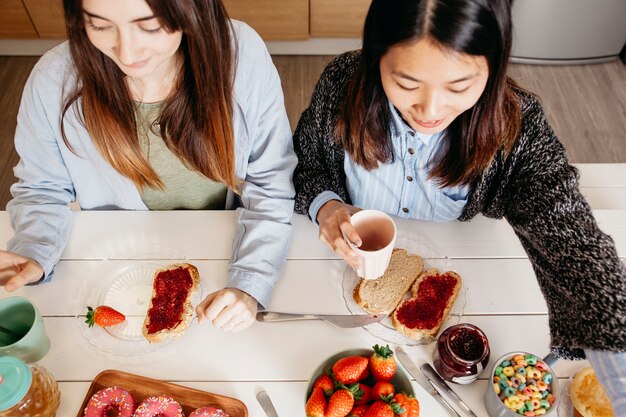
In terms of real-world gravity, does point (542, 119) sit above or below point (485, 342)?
above

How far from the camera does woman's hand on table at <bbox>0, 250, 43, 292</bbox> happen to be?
111cm

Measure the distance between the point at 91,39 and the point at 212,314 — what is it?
23.0 inches

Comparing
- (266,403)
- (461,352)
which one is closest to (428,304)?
(461,352)

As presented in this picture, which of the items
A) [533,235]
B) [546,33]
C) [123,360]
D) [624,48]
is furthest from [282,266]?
[624,48]

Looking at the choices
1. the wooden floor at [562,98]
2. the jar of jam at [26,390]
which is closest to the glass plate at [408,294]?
the jar of jam at [26,390]

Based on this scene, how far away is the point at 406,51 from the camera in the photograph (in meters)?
0.91

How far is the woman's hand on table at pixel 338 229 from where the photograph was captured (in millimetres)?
992

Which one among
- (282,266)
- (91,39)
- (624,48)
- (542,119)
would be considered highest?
(91,39)

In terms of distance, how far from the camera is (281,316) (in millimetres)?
1110

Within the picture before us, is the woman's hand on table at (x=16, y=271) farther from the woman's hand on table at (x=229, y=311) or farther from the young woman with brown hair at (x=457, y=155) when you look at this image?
the young woman with brown hair at (x=457, y=155)

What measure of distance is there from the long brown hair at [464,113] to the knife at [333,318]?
37cm

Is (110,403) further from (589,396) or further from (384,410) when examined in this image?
(589,396)

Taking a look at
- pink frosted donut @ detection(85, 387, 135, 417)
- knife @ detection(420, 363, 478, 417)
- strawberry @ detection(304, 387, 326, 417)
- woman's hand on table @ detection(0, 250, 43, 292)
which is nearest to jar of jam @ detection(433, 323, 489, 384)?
knife @ detection(420, 363, 478, 417)

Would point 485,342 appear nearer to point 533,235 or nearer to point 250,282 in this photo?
point 533,235
